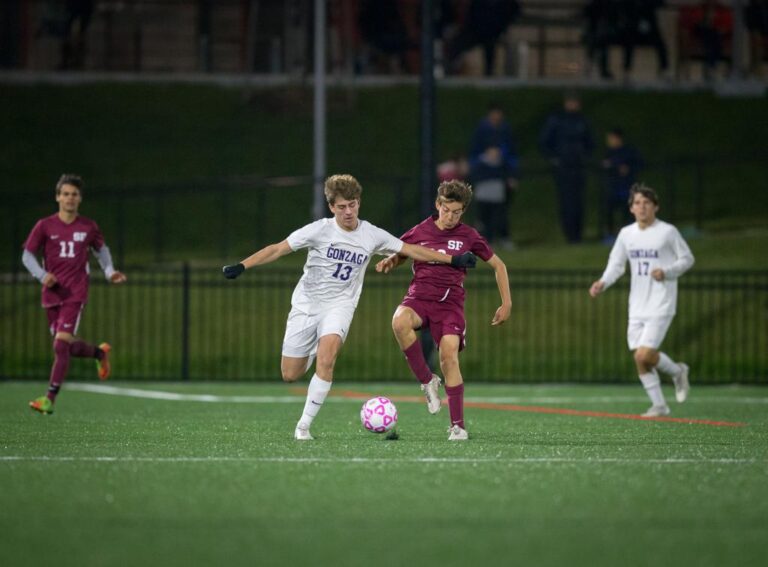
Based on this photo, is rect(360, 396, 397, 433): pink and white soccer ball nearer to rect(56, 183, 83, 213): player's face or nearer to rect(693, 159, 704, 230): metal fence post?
rect(56, 183, 83, 213): player's face

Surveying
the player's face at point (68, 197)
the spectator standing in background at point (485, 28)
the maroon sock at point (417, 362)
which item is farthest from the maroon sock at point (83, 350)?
the spectator standing in background at point (485, 28)

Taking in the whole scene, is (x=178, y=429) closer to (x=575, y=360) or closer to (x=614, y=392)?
(x=614, y=392)

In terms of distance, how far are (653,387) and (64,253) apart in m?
5.56

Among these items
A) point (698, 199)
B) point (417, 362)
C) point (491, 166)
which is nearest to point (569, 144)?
point (491, 166)

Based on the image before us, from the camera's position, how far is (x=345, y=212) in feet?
37.6

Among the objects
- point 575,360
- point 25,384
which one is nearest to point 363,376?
point 575,360

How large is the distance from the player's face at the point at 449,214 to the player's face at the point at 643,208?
9.94 feet

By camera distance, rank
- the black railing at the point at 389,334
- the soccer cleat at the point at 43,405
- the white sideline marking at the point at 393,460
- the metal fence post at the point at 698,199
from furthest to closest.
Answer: the metal fence post at the point at 698,199 < the black railing at the point at 389,334 < the soccer cleat at the point at 43,405 < the white sideline marking at the point at 393,460

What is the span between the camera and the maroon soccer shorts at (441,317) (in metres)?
11.9

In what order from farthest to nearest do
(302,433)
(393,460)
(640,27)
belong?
(640,27) → (302,433) → (393,460)

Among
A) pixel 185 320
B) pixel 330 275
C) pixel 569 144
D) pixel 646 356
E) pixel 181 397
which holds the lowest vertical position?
pixel 181 397

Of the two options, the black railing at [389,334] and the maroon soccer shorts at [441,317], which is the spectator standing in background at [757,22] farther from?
the maroon soccer shorts at [441,317]

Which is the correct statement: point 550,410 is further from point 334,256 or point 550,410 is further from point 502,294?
point 334,256

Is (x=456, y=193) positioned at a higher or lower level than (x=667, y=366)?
higher
